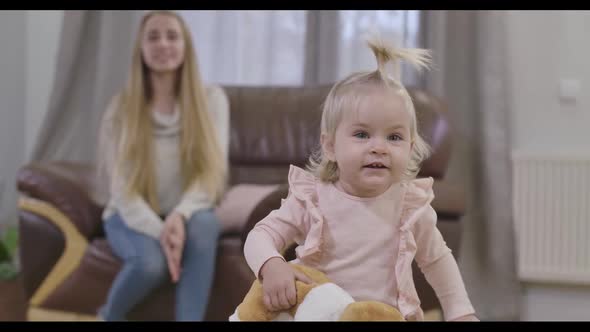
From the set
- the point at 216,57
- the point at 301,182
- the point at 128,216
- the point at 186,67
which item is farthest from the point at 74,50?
the point at 301,182

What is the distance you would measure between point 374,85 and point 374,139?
0.03m

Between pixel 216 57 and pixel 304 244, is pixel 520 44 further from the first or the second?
pixel 304 244

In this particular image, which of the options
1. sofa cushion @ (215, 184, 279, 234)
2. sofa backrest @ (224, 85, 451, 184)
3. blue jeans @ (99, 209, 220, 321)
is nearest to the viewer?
sofa cushion @ (215, 184, 279, 234)

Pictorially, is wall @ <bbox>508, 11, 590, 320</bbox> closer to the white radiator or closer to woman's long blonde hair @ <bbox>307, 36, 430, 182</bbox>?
the white radiator

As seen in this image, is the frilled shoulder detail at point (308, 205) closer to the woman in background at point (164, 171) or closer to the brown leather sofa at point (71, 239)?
the woman in background at point (164, 171)

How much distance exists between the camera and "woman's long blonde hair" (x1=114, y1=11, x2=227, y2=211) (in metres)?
1.34

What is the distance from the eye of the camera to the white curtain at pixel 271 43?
2859mm

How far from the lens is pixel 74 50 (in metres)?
3.00

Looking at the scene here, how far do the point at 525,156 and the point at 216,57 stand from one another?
134 centimetres

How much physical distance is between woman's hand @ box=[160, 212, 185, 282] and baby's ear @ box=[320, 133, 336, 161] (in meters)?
1.38

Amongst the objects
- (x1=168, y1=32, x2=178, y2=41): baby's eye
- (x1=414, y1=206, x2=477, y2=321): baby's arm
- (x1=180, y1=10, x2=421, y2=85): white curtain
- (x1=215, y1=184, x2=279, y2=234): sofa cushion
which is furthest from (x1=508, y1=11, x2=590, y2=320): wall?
(x1=414, y1=206, x2=477, y2=321): baby's arm

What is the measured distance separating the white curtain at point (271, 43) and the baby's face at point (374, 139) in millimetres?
2403

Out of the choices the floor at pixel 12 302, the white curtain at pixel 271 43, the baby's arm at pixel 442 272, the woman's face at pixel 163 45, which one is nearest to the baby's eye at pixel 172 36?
the woman's face at pixel 163 45

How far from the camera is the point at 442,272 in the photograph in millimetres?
452
